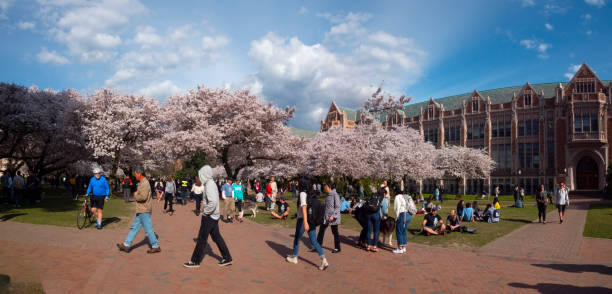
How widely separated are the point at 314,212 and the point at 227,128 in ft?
71.8

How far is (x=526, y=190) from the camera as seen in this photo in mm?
57594

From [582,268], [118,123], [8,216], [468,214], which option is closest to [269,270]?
[582,268]

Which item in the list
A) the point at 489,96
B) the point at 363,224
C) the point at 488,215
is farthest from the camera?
the point at 489,96

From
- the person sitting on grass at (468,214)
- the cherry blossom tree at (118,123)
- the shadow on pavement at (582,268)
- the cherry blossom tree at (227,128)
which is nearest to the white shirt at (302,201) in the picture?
the shadow on pavement at (582,268)

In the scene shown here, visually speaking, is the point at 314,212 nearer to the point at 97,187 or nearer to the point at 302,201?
the point at 302,201

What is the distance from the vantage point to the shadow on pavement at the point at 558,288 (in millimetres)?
6754

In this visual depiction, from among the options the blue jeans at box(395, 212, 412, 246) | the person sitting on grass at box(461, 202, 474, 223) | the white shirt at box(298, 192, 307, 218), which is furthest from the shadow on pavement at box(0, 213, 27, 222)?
the person sitting on grass at box(461, 202, 474, 223)

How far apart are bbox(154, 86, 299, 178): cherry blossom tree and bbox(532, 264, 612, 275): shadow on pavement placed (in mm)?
22602

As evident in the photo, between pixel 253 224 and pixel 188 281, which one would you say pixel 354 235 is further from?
pixel 188 281

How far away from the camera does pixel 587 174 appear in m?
52.1

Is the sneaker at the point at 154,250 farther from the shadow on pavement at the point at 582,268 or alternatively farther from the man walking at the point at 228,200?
the shadow on pavement at the point at 582,268

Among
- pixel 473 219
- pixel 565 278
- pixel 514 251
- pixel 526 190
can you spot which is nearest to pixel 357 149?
pixel 473 219

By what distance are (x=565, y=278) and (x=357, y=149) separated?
29892 millimetres

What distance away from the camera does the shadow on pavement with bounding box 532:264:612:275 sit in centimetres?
829
